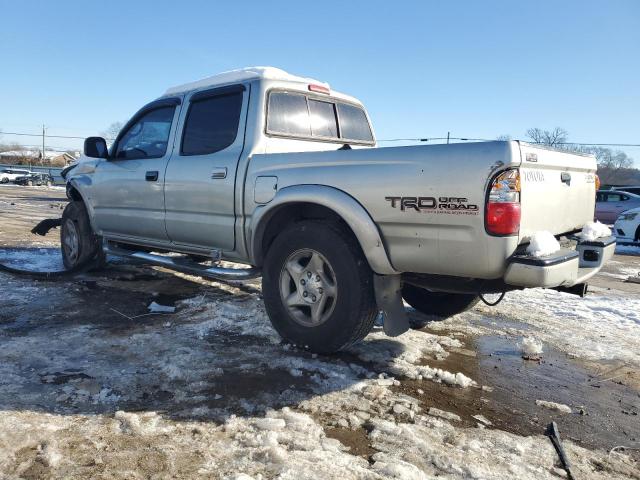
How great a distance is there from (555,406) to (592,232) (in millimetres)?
1422

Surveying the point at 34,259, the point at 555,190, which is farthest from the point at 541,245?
the point at 34,259

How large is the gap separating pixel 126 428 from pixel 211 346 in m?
1.26

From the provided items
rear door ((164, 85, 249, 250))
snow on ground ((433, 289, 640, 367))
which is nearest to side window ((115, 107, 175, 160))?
rear door ((164, 85, 249, 250))

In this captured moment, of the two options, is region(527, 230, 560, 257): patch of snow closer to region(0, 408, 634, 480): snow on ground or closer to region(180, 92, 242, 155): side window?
region(0, 408, 634, 480): snow on ground

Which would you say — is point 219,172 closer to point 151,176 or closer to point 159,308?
point 151,176

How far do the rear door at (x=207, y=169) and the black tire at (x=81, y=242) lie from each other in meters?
1.90

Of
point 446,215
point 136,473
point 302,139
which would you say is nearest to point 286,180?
point 302,139

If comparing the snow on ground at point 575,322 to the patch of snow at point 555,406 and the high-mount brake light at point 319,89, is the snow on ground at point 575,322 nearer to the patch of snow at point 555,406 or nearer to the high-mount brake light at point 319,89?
the patch of snow at point 555,406

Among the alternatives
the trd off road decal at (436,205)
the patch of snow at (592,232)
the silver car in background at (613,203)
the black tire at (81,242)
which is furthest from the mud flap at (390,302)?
the silver car in background at (613,203)

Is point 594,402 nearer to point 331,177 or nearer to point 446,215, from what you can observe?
point 446,215

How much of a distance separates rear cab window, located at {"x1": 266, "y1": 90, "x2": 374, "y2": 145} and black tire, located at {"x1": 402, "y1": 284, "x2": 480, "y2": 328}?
5.61ft

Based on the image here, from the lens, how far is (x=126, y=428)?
8.14 feet

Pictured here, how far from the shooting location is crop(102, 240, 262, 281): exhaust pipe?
13.6ft

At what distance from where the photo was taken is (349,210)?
3256 millimetres
